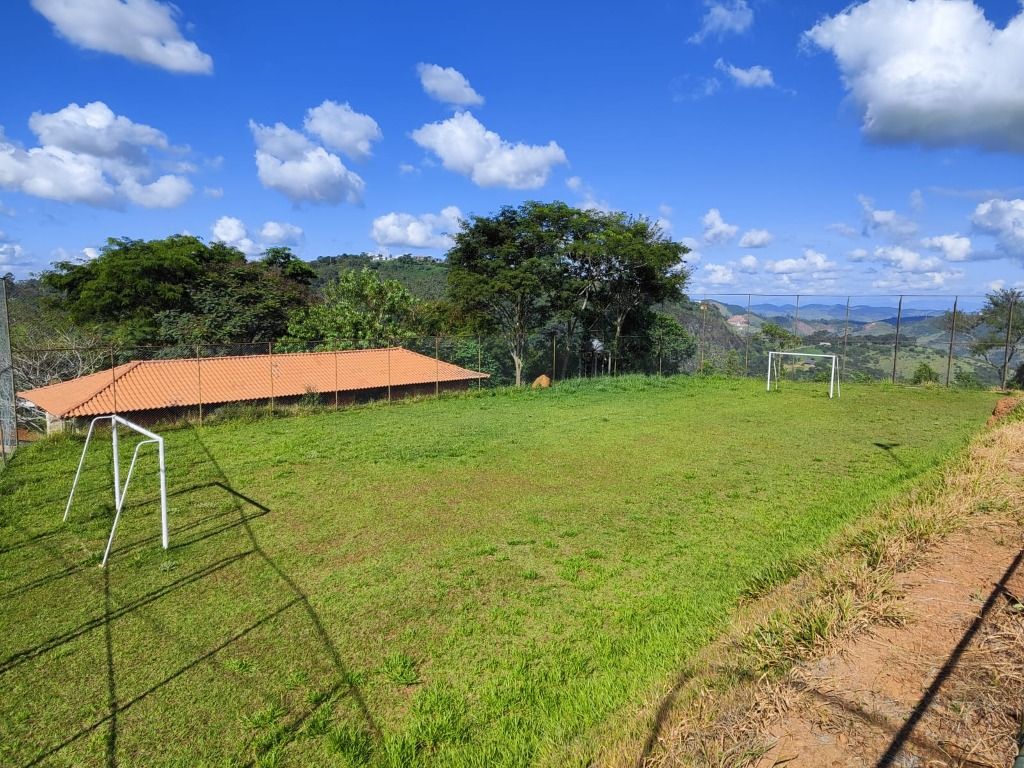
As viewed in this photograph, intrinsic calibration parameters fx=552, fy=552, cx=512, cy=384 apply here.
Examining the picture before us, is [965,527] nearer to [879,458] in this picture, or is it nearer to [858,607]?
[858,607]

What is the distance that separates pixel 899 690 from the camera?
9.52ft

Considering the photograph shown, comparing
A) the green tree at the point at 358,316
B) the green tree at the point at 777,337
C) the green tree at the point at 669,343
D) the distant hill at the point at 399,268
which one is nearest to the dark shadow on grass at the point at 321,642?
the green tree at the point at 358,316

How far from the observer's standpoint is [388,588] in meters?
5.64

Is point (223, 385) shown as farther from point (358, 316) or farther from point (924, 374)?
point (924, 374)

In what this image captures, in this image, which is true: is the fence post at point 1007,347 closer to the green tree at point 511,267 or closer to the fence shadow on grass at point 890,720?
the green tree at point 511,267

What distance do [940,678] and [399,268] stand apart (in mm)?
77115

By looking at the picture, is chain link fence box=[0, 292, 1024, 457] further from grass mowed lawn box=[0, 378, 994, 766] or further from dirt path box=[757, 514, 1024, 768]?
dirt path box=[757, 514, 1024, 768]

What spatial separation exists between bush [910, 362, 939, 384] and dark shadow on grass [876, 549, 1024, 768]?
2305 centimetres

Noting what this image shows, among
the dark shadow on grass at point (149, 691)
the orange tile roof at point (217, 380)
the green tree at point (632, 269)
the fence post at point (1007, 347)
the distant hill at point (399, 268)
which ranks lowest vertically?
the dark shadow on grass at point (149, 691)

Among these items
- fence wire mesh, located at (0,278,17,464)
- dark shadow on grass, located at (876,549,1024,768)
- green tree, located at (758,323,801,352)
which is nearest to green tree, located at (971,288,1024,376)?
green tree, located at (758,323,801,352)

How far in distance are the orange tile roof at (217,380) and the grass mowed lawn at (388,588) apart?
4804 mm

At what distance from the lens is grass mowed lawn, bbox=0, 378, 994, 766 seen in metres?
3.65

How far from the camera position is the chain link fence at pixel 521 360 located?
1680 cm

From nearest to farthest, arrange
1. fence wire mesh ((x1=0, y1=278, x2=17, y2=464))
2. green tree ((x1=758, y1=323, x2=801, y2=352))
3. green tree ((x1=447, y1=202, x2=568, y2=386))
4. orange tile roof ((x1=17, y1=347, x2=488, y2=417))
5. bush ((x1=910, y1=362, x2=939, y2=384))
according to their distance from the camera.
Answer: fence wire mesh ((x1=0, y1=278, x2=17, y2=464)) < orange tile roof ((x1=17, y1=347, x2=488, y2=417)) < bush ((x1=910, y1=362, x2=939, y2=384)) < green tree ((x1=447, y1=202, x2=568, y2=386)) < green tree ((x1=758, y1=323, x2=801, y2=352))
